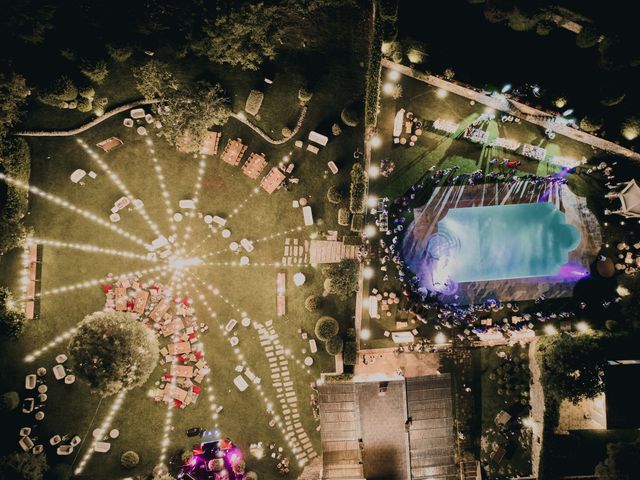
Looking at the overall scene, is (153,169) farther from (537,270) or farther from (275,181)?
(537,270)

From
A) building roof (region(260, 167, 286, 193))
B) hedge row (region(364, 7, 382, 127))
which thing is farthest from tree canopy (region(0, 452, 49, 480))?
hedge row (region(364, 7, 382, 127))

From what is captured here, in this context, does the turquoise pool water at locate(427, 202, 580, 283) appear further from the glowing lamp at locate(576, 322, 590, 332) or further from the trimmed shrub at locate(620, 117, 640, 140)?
the trimmed shrub at locate(620, 117, 640, 140)

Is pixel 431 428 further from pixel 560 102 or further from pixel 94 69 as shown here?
pixel 94 69

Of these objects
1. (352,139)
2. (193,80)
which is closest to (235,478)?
(352,139)

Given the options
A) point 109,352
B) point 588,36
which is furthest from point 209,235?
point 588,36

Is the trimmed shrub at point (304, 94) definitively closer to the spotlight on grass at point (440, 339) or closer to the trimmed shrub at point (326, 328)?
the trimmed shrub at point (326, 328)

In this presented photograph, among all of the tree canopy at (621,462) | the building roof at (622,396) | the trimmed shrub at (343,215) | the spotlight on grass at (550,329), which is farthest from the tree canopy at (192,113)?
the tree canopy at (621,462)
